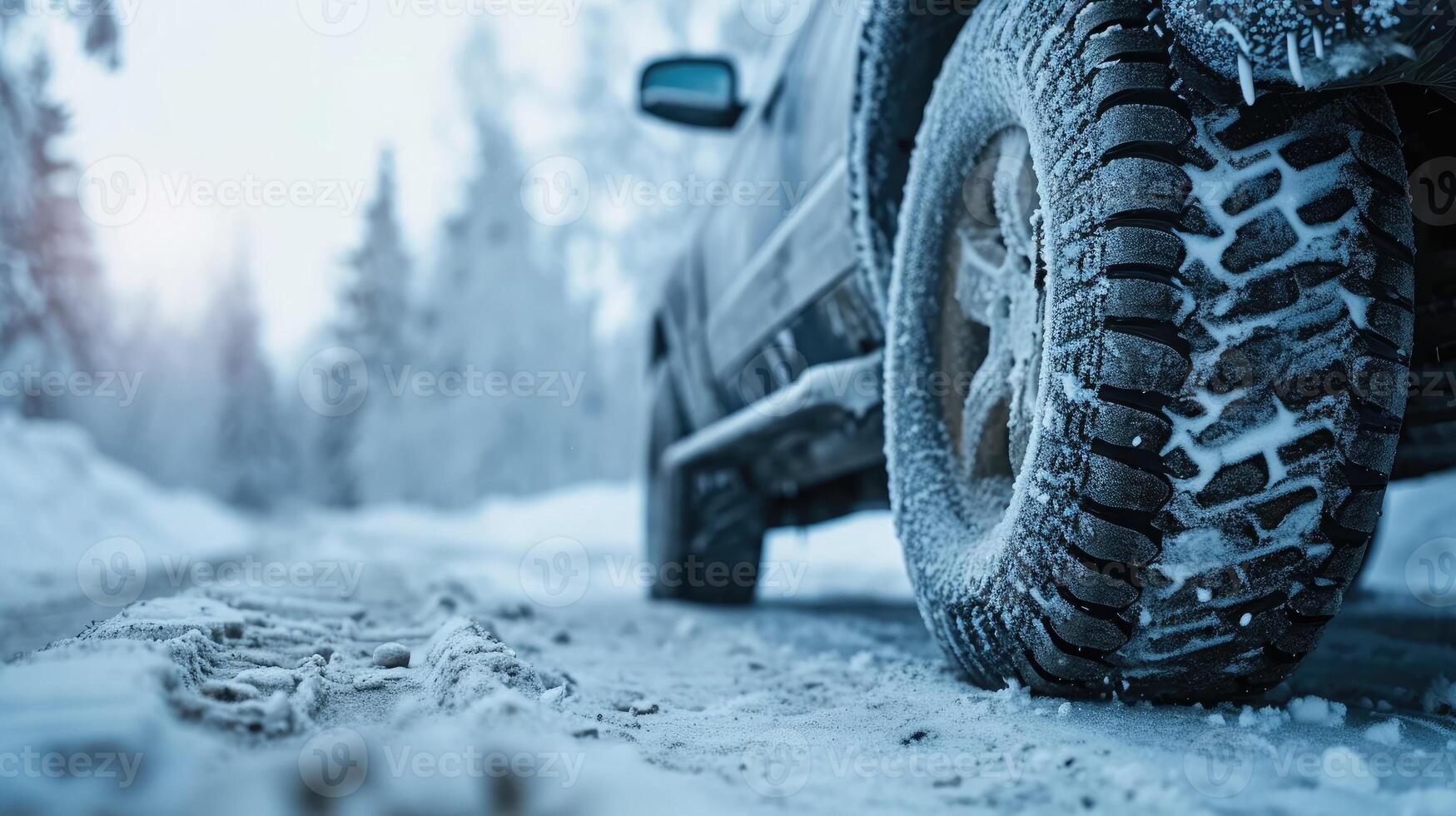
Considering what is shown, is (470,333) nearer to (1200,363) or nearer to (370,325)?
(370,325)

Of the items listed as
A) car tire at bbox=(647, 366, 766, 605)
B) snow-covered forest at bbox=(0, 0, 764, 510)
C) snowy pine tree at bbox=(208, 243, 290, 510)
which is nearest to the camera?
car tire at bbox=(647, 366, 766, 605)

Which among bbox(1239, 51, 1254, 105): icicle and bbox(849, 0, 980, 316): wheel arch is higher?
bbox(849, 0, 980, 316): wheel arch

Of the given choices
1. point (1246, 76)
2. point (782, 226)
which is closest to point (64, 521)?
point (782, 226)

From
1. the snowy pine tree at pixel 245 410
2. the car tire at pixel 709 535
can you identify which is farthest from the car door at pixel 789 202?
the snowy pine tree at pixel 245 410

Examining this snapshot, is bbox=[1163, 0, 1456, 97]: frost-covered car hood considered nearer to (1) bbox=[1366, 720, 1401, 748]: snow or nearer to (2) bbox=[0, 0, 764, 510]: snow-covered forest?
(1) bbox=[1366, 720, 1401, 748]: snow

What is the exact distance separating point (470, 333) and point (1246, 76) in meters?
28.1

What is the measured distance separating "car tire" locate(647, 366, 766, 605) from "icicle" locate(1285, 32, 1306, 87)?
95.1 inches

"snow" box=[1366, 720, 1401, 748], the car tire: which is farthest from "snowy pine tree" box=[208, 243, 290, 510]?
"snow" box=[1366, 720, 1401, 748]

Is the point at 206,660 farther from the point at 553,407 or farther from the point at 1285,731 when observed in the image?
the point at 553,407

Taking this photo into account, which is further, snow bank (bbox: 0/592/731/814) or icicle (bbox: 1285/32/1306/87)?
icicle (bbox: 1285/32/1306/87)

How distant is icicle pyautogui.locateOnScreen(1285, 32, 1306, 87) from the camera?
0.84 metres

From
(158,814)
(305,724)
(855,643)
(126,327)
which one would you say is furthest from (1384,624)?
(126,327)

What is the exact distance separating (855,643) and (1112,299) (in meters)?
1.37

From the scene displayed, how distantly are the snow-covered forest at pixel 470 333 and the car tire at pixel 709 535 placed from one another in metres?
12.5
